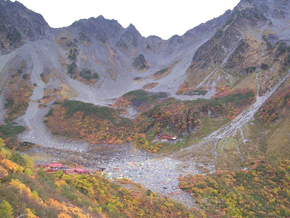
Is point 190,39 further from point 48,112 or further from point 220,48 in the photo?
point 48,112

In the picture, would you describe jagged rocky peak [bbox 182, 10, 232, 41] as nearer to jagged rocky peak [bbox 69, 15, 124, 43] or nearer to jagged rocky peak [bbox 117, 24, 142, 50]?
jagged rocky peak [bbox 117, 24, 142, 50]

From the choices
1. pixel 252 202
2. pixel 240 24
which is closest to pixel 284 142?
pixel 252 202

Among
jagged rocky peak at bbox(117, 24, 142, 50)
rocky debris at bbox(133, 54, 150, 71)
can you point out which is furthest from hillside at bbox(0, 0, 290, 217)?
jagged rocky peak at bbox(117, 24, 142, 50)

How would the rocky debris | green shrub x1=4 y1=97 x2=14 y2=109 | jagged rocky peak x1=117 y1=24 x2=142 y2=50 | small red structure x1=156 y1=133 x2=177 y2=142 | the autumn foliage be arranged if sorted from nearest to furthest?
1. the autumn foliage
2. small red structure x1=156 y1=133 x2=177 y2=142
3. green shrub x1=4 y1=97 x2=14 y2=109
4. the rocky debris
5. jagged rocky peak x1=117 y1=24 x2=142 y2=50

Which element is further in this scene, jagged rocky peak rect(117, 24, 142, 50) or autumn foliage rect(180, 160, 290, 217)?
jagged rocky peak rect(117, 24, 142, 50)

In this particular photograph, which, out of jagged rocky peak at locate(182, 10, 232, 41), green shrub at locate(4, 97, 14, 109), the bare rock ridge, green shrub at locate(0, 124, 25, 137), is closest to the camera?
the bare rock ridge

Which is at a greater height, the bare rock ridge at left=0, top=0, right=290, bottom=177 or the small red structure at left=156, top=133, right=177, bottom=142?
the bare rock ridge at left=0, top=0, right=290, bottom=177

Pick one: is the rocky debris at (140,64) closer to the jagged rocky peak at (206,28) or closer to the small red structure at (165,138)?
the jagged rocky peak at (206,28)

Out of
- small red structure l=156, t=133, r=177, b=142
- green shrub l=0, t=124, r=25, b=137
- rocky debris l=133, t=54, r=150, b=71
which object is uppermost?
rocky debris l=133, t=54, r=150, b=71

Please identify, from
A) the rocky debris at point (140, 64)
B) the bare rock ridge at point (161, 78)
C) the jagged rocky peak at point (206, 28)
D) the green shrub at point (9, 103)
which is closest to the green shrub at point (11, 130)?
the bare rock ridge at point (161, 78)
